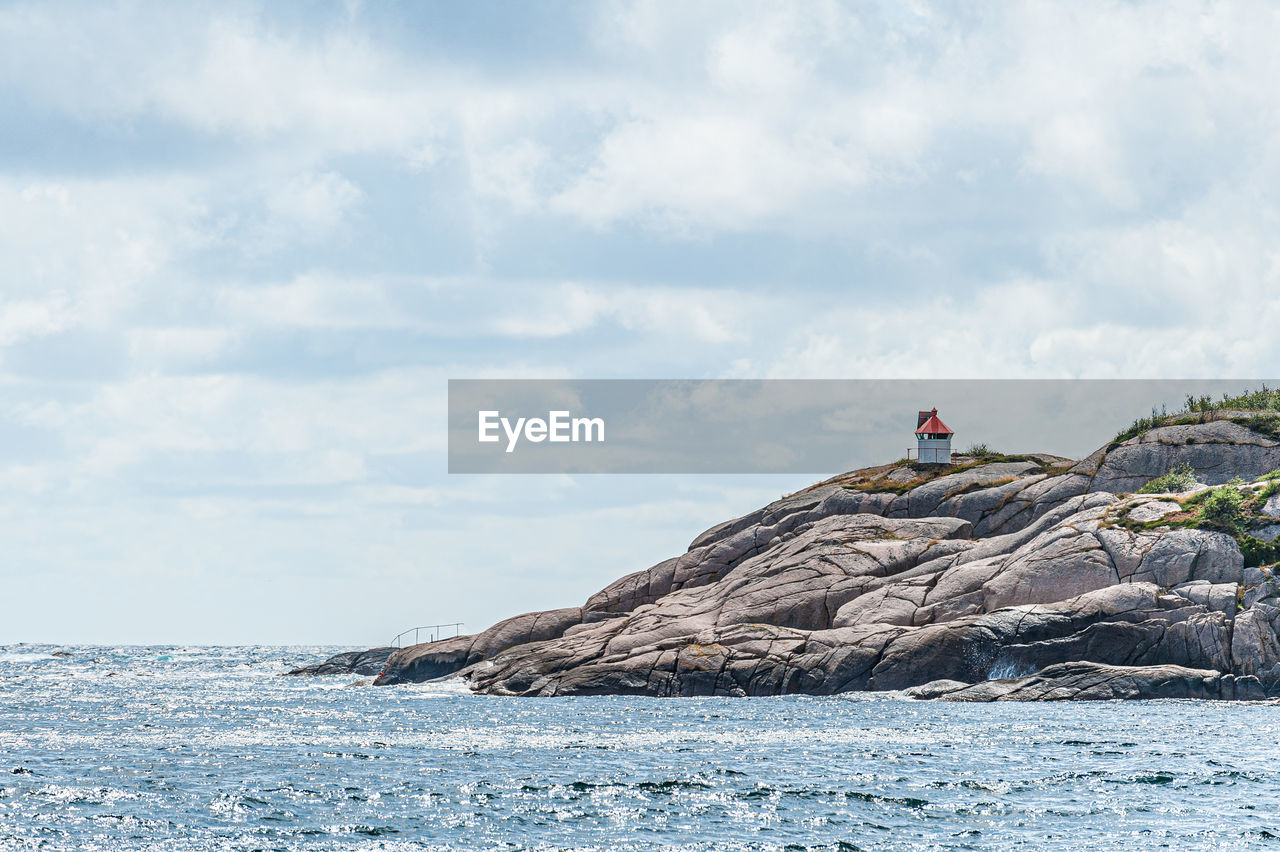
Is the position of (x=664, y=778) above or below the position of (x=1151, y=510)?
below

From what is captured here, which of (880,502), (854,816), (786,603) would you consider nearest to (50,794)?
(854,816)

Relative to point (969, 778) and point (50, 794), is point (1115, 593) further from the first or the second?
point (50, 794)

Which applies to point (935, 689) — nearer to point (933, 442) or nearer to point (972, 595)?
point (972, 595)

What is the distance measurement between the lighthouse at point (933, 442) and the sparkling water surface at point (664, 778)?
107ft

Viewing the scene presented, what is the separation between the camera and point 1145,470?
227 feet

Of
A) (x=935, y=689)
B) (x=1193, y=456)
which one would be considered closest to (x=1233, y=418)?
(x=1193, y=456)

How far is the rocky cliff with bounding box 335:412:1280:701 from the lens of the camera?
51219 mm

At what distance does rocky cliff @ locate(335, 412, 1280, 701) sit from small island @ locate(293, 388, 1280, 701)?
0.33 feet

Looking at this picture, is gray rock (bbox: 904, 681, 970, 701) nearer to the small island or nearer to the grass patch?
the small island

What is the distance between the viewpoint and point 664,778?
32.3 metres

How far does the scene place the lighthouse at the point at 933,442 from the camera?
270 ft

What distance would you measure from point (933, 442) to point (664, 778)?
5487cm

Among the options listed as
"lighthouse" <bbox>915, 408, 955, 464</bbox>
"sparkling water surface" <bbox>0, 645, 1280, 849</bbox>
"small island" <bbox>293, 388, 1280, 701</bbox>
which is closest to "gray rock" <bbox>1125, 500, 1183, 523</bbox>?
"small island" <bbox>293, 388, 1280, 701</bbox>

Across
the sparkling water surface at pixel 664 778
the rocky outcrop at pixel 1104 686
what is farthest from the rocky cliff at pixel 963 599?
the sparkling water surface at pixel 664 778
